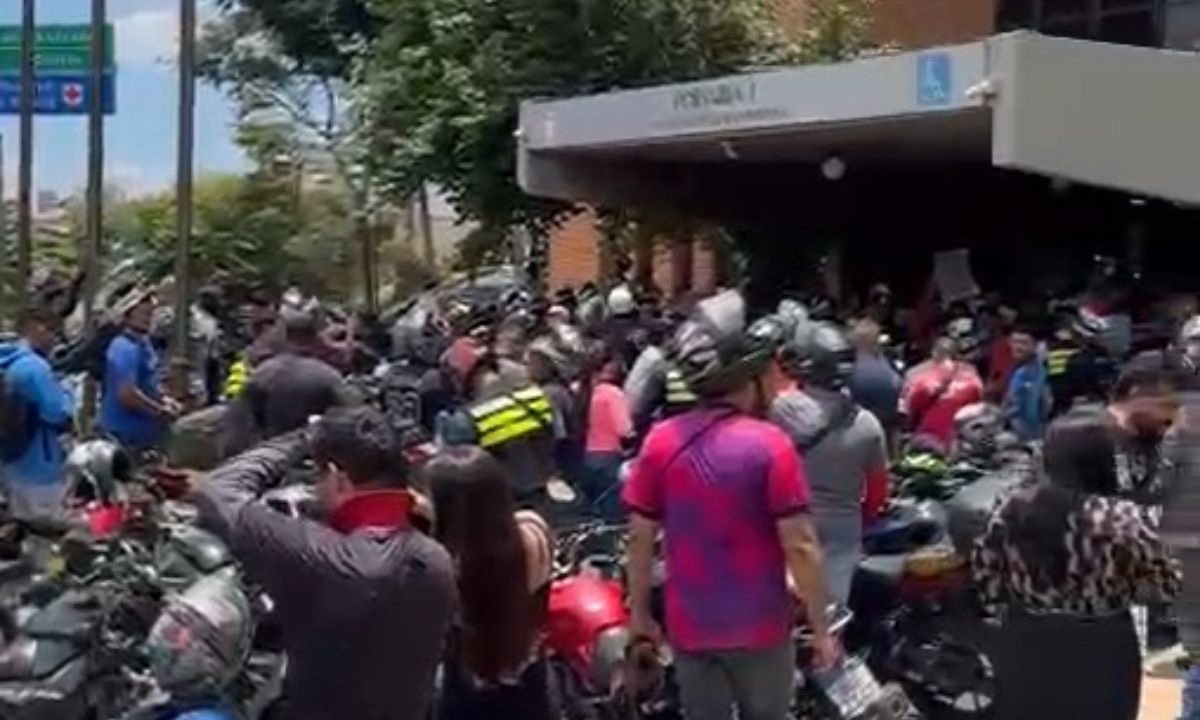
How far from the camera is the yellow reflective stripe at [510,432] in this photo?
9.48 meters

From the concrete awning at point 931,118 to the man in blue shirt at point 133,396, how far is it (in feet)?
20.6

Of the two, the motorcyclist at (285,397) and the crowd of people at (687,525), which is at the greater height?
A: the motorcyclist at (285,397)

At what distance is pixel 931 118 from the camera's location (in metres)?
20.1

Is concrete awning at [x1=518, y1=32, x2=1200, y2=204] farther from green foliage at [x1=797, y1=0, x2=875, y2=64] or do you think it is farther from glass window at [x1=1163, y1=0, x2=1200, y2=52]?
green foliage at [x1=797, y1=0, x2=875, y2=64]

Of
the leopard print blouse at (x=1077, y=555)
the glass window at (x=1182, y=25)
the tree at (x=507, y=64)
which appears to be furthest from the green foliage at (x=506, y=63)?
→ the leopard print blouse at (x=1077, y=555)

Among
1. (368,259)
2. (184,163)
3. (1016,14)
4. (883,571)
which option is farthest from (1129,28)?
(883,571)

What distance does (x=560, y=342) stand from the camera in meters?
17.5

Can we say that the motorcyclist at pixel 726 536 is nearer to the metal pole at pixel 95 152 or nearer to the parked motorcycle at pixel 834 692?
the parked motorcycle at pixel 834 692

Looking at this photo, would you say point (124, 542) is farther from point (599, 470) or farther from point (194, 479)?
point (599, 470)

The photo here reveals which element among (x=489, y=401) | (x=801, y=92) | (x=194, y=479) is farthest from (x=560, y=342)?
(x=194, y=479)

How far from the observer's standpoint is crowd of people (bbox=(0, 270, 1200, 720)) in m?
6.13

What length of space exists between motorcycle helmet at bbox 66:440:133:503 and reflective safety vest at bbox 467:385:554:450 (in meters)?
1.85

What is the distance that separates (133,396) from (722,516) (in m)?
7.88

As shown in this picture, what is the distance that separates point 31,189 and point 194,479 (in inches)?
877
